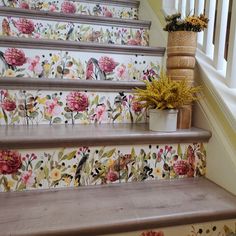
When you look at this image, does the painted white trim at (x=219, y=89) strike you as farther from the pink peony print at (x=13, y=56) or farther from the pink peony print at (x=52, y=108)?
the pink peony print at (x=13, y=56)

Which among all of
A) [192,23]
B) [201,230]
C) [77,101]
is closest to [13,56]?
[77,101]

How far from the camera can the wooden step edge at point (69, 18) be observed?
1.51 m

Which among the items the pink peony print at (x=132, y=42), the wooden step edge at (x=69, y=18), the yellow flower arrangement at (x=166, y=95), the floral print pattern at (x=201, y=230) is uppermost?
the wooden step edge at (x=69, y=18)

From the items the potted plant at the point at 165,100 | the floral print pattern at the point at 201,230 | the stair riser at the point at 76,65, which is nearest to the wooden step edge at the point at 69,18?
the stair riser at the point at 76,65

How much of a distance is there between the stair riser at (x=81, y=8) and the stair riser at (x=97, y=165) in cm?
121

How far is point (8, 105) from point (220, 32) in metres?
0.96

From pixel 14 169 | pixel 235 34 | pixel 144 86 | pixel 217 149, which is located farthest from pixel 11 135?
pixel 235 34

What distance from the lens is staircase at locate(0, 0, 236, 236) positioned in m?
0.82

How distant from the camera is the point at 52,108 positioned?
119cm

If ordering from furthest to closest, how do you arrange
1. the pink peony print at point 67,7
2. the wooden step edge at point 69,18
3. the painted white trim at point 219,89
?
the pink peony print at point 67,7 → the wooden step edge at point 69,18 → the painted white trim at point 219,89

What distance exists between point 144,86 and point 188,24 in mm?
333

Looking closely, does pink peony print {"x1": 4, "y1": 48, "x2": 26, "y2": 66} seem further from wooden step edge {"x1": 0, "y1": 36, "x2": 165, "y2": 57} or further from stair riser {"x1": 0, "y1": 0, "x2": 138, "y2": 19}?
stair riser {"x1": 0, "y1": 0, "x2": 138, "y2": 19}

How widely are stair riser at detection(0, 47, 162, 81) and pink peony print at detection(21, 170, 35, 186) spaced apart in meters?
0.53

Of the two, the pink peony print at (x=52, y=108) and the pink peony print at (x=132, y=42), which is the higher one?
the pink peony print at (x=132, y=42)
